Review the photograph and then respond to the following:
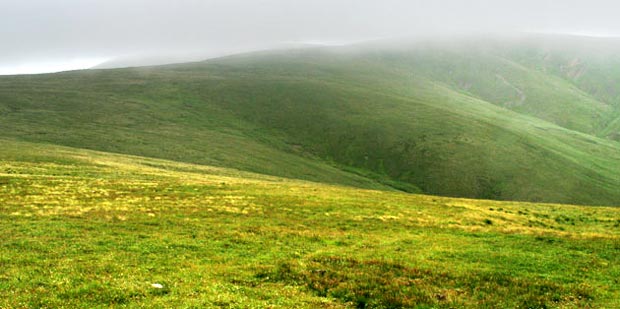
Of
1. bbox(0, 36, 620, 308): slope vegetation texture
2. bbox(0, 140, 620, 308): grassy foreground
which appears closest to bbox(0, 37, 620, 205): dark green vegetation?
bbox(0, 36, 620, 308): slope vegetation texture

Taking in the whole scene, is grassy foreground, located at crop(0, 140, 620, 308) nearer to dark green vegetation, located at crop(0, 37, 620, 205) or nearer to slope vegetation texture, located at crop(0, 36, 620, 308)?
slope vegetation texture, located at crop(0, 36, 620, 308)

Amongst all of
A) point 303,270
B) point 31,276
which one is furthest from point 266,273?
point 31,276

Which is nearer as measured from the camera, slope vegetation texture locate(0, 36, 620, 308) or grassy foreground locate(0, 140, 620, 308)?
grassy foreground locate(0, 140, 620, 308)

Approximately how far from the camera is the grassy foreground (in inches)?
626

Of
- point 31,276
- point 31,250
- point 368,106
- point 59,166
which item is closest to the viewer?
point 31,276

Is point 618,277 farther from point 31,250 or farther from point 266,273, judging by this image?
point 31,250

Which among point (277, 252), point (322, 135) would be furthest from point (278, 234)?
point (322, 135)

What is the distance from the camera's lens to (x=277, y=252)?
23.7 m

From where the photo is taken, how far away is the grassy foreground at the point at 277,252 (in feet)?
52.1

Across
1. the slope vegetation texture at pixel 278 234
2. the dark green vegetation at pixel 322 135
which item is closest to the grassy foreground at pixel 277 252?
the slope vegetation texture at pixel 278 234

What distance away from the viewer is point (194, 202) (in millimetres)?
39625

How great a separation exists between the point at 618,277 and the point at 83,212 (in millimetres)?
35636

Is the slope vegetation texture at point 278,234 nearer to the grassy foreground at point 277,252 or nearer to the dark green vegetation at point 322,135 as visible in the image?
the grassy foreground at point 277,252

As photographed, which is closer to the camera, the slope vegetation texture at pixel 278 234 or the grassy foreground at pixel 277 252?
the grassy foreground at pixel 277 252
